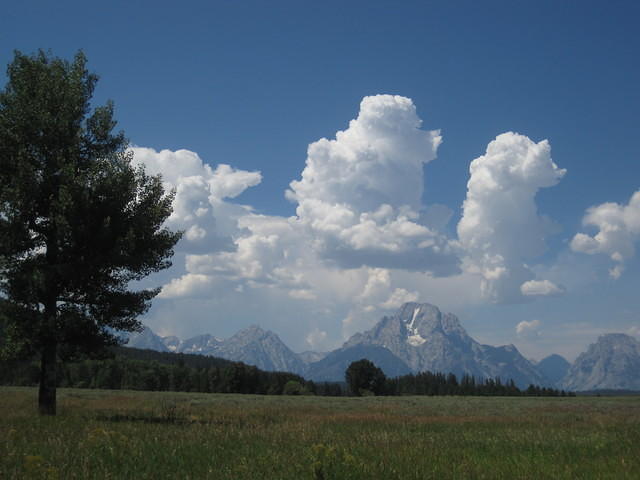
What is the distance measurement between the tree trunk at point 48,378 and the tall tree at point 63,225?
1.4 inches

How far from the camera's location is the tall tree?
16.7m

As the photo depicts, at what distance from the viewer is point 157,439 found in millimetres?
9945

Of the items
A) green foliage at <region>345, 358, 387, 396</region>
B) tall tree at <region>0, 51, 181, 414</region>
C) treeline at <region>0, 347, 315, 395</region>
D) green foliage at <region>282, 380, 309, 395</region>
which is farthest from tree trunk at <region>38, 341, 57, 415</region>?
green foliage at <region>282, 380, 309, 395</region>

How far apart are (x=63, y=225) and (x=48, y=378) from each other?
587cm

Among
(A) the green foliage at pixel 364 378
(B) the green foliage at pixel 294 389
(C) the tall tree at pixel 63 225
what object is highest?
(C) the tall tree at pixel 63 225

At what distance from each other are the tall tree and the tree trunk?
0.04 metres

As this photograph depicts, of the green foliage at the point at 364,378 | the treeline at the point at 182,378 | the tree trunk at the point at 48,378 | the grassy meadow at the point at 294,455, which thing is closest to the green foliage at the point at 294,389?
the treeline at the point at 182,378

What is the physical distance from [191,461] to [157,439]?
7.88ft

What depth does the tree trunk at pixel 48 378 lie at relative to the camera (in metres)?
17.4

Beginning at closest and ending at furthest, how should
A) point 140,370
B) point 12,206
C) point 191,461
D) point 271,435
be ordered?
point 191,461
point 271,435
point 12,206
point 140,370

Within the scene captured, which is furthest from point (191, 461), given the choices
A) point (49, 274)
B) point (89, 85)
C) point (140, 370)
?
point (140, 370)

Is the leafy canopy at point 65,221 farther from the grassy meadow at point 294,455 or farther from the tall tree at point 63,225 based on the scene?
the grassy meadow at point 294,455

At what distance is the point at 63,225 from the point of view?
53.0 ft

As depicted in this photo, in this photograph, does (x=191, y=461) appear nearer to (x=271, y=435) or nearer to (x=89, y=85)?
(x=271, y=435)
